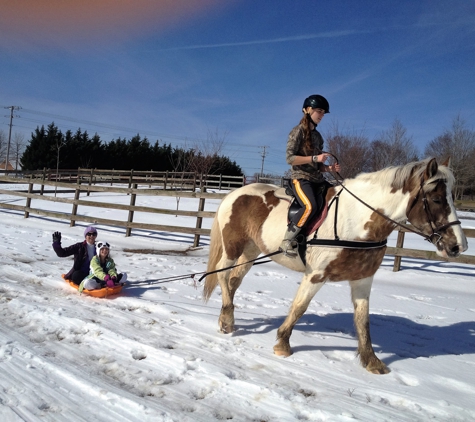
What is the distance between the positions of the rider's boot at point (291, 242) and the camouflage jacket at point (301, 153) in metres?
0.58

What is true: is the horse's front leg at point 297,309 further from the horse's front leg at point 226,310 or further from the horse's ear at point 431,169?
the horse's ear at point 431,169

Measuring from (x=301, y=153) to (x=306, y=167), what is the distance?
159 millimetres

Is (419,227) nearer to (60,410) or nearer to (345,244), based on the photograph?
(345,244)

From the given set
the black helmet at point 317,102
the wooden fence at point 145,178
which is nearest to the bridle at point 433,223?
the black helmet at point 317,102

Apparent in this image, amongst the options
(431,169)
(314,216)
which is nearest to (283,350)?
(314,216)

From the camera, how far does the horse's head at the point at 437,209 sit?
3.07m

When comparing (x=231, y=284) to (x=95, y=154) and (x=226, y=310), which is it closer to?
(x=226, y=310)

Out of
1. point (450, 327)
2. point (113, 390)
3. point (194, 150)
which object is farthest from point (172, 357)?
point (194, 150)

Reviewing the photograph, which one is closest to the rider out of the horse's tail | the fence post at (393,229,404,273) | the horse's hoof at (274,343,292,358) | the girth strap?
the girth strap

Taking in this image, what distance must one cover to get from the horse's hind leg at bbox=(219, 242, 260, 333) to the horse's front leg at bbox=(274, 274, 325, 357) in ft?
2.34

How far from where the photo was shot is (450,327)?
4812mm

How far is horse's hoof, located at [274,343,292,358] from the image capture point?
144 inches

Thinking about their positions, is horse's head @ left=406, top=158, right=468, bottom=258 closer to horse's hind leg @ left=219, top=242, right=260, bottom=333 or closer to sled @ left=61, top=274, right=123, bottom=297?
horse's hind leg @ left=219, top=242, right=260, bottom=333

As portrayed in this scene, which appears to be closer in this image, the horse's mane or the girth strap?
the horse's mane
